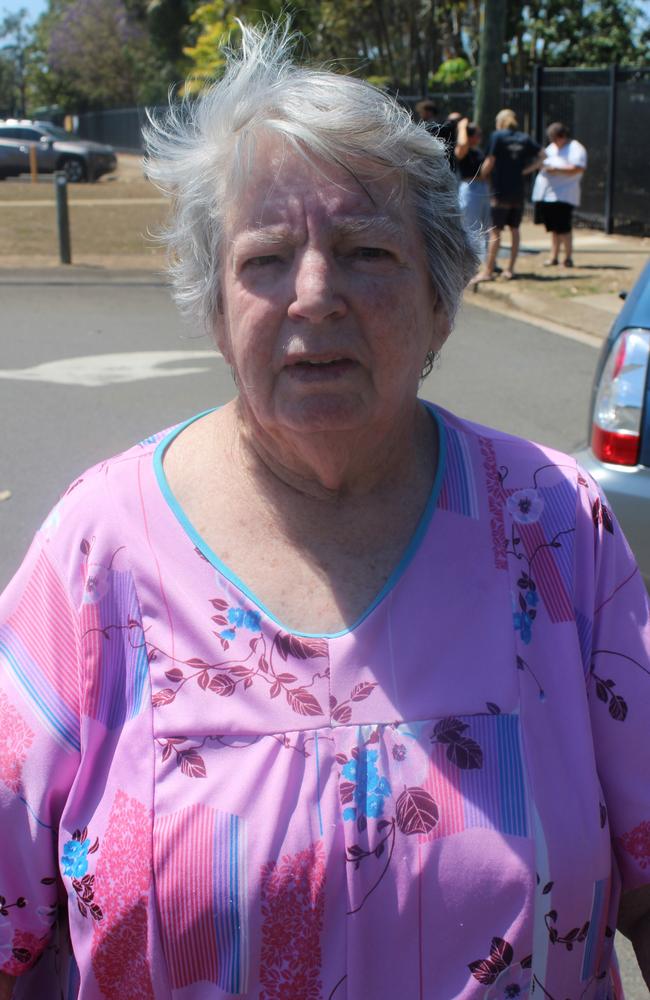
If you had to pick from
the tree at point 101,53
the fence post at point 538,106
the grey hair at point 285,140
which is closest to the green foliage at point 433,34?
the fence post at point 538,106

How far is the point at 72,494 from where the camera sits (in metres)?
1.88

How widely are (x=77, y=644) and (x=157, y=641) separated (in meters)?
0.12

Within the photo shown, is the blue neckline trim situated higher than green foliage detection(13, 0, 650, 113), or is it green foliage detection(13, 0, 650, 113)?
green foliage detection(13, 0, 650, 113)

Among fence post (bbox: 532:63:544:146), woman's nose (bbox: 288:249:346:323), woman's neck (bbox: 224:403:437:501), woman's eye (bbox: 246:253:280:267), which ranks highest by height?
fence post (bbox: 532:63:544:146)

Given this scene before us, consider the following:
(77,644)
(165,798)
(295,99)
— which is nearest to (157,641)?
(77,644)

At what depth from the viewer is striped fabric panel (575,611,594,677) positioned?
1791 mm

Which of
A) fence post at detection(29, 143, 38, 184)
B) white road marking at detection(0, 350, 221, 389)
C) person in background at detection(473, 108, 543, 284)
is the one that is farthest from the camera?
fence post at detection(29, 143, 38, 184)

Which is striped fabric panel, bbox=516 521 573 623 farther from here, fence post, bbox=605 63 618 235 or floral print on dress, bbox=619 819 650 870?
fence post, bbox=605 63 618 235

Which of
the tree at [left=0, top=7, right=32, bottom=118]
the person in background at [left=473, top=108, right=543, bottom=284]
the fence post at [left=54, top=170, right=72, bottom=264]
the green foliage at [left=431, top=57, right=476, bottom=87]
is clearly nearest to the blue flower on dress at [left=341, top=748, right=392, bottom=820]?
the person in background at [left=473, top=108, right=543, bottom=284]

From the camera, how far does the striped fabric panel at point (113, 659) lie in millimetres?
1666

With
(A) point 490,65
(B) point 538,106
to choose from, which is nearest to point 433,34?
(B) point 538,106

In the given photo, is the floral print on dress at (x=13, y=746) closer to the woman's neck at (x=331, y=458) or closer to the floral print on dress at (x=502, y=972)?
the woman's neck at (x=331, y=458)

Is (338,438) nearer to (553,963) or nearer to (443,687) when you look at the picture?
(443,687)

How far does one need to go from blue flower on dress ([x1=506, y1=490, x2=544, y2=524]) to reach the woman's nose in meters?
0.45
